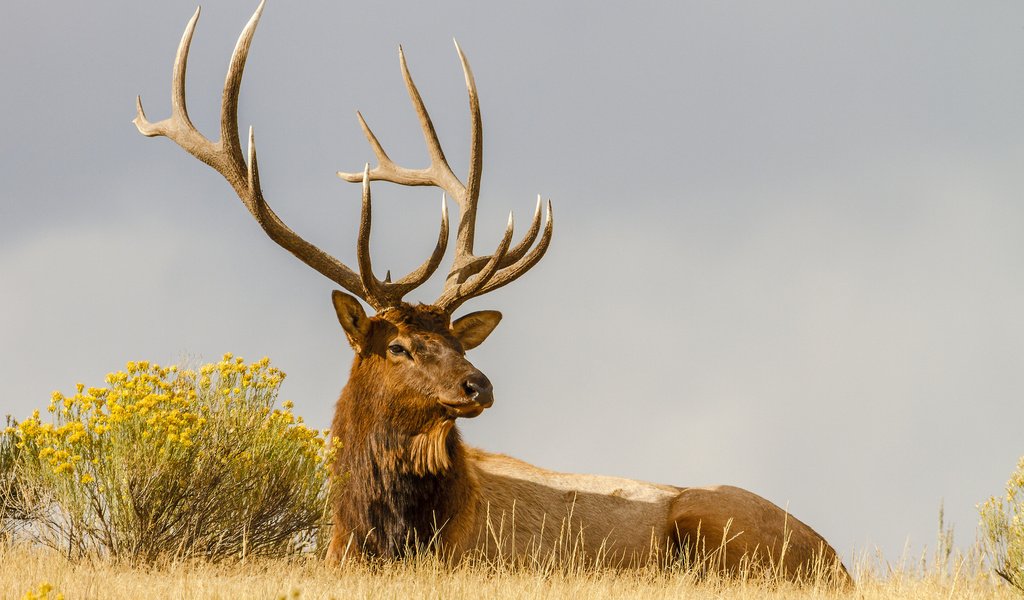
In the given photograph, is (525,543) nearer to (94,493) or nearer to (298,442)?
(298,442)

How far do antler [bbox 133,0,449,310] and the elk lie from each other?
0.01 metres

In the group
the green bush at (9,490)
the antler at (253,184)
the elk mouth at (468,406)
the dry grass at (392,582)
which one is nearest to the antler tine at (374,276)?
the antler at (253,184)

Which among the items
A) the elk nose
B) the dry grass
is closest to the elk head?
the elk nose

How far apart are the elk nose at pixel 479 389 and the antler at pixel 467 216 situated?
127cm

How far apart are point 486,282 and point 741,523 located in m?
2.68

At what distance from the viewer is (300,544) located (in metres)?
8.11

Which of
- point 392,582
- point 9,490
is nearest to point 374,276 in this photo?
point 392,582

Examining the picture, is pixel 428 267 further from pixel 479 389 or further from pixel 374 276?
pixel 479 389

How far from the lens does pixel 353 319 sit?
23.4ft

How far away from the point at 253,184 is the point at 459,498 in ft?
8.72

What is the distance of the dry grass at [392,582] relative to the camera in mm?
5500

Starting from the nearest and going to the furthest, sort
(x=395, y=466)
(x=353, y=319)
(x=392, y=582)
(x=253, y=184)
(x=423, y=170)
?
(x=392, y=582), (x=395, y=466), (x=353, y=319), (x=253, y=184), (x=423, y=170)

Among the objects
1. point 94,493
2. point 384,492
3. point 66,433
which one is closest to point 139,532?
point 94,493

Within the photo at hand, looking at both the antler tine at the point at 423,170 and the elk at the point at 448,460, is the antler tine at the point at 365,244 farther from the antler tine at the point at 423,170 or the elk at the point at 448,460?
the antler tine at the point at 423,170
